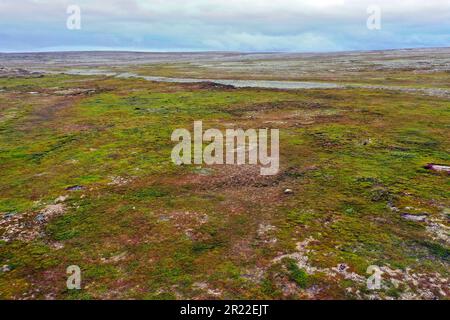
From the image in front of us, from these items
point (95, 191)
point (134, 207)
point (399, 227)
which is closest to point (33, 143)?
point (95, 191)

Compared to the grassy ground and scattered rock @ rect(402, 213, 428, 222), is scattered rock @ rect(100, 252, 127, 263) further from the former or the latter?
scattered rock @ rect(402, 213, 428, 222)

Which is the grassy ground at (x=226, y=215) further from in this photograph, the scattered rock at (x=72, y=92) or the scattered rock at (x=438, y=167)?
the scattered rock at (x=72, y=92)

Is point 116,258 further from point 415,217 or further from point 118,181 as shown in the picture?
point 415,217

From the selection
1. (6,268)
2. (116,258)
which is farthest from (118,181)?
(6,268)

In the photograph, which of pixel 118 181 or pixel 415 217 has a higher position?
pixel 118 181

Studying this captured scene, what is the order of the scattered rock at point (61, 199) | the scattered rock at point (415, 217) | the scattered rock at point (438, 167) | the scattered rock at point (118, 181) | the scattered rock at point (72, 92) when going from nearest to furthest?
the scattered rock at point (415, 217), the scattered rock at point (61, 199), the scattered rock at point (118, 181), the scattered rock at point (438, 167), the scattered rock at point (72, 92)

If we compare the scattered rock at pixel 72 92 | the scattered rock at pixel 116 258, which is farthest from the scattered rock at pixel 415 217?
the scattered rock at pixel 72 92

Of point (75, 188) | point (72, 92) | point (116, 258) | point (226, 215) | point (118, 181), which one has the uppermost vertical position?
point (72, 92)

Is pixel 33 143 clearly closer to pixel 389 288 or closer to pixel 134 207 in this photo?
pixel 134 207

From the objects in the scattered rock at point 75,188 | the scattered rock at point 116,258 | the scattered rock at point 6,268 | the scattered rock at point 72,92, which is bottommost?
the scattered rock at point 6,268
